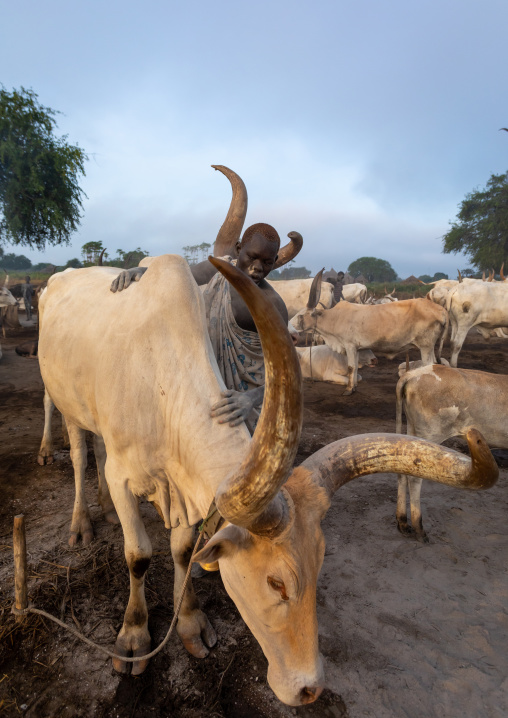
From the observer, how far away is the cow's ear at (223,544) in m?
1.50

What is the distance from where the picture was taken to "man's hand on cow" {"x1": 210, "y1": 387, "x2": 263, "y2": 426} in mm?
2039

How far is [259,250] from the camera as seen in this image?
2438 mm

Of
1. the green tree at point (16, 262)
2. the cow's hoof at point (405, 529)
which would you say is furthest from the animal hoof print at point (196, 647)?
the green tree at point (16, 262)

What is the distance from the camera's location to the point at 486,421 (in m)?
3.95

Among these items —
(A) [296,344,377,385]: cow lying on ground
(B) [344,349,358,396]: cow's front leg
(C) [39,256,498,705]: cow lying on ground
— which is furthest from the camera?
(A) [296,344,377,385]: cow lying on ground

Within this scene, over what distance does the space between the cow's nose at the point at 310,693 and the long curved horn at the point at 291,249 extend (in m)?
2.42

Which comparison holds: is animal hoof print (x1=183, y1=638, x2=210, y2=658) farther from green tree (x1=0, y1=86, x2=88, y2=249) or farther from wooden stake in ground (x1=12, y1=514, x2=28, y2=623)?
green tree (x1=0, y1=86, x2=88, y2=249)

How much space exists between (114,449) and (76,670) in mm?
1331

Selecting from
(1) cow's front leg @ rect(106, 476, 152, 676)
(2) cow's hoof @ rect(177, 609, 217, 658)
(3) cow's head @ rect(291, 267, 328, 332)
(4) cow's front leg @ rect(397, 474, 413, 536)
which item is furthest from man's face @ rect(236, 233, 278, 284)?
(3) cow's head @ rect(291, 267, 328, 332)

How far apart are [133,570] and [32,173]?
17.5 meters

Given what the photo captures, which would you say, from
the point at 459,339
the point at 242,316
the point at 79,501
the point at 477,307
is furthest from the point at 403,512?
the point at 477,307

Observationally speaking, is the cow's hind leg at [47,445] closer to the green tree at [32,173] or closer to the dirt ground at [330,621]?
the dirt ground at [330,621]

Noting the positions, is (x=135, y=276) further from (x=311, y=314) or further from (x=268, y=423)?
(x=311, y=314)

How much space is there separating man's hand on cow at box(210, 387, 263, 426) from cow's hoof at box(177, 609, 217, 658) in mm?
1485
